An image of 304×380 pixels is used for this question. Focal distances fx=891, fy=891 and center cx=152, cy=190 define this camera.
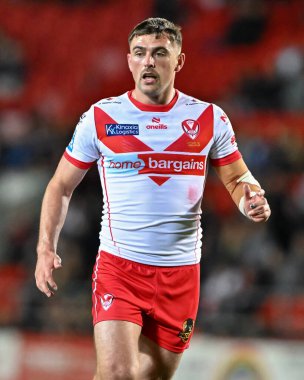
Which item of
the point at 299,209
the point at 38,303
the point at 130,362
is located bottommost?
the point at 38,303


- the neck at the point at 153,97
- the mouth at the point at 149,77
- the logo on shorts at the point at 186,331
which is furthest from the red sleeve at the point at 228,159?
the logo on shorts at the point at 186,331

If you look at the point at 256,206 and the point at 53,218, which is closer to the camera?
the point at 256,206

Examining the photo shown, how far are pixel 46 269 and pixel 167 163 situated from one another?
0.82m

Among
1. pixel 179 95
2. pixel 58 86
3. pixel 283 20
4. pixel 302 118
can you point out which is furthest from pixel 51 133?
pixel 179 95

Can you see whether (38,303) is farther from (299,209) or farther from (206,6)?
(206,6)

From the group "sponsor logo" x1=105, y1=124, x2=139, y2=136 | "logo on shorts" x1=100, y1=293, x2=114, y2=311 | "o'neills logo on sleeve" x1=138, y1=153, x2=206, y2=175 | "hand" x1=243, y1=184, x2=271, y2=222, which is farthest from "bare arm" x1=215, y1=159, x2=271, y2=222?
"logo on shorts" x1=100, y1=293, x2=114, y2=311

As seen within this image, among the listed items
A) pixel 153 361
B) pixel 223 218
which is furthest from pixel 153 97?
pixel 223 218

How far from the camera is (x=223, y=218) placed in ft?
33.8

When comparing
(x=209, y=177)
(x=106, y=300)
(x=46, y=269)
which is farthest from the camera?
(x=209, y=177)

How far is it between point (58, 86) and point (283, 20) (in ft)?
11.9

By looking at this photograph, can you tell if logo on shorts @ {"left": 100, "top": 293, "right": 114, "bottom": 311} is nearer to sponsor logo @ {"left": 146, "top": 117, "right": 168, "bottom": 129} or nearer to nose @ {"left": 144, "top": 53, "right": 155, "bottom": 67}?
sponsor logo @ {"left": 146, "top": 117, "right": 168, "bottom": 129}

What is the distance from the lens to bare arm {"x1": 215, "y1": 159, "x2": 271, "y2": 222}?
4250 millimetres

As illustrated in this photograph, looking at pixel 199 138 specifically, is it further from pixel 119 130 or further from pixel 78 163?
pixel 78 163

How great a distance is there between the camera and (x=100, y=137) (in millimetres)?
4586
